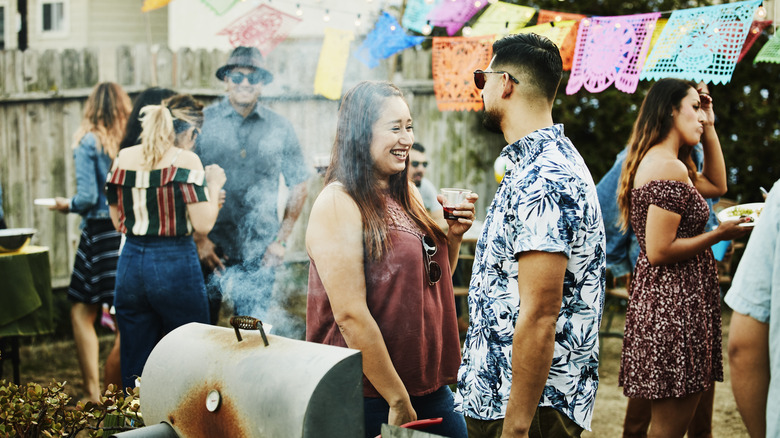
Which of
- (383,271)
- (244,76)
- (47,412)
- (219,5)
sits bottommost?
(47,412)

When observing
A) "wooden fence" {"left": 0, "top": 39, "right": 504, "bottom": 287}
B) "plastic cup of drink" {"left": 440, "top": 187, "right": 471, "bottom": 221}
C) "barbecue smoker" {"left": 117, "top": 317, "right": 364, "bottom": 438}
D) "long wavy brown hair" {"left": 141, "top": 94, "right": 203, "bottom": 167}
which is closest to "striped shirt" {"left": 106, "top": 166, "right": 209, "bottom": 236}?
"long wavy brown hair" {"left": 141, "top": 94, "right": 203, "bottom": 167}

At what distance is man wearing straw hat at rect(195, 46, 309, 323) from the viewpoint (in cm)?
462

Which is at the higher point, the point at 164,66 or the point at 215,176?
the point at 164,66

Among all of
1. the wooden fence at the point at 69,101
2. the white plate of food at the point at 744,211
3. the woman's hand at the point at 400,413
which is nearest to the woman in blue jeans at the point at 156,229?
the woman's hand at the point at 400,413

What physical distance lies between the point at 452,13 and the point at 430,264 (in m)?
2.83

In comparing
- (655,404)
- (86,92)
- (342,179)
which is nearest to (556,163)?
(342,179)

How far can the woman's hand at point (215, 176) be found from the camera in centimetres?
427

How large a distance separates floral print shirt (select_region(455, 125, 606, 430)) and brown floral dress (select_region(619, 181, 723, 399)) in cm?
120

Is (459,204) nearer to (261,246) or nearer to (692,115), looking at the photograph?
(692,115)

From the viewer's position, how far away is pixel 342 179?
2619mm

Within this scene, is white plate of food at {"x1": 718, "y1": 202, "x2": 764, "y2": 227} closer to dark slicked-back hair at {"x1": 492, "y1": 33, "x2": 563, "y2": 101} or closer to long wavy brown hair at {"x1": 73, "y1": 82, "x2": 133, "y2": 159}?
dark slicked-back hair at {"x1": 492, "y1": 33, "x2": 563, "y2": 101}

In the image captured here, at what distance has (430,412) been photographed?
8.52 ft

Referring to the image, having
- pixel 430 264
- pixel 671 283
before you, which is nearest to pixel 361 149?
pixel 430 264

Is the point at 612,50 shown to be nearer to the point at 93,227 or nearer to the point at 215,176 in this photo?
the point at 215,176
